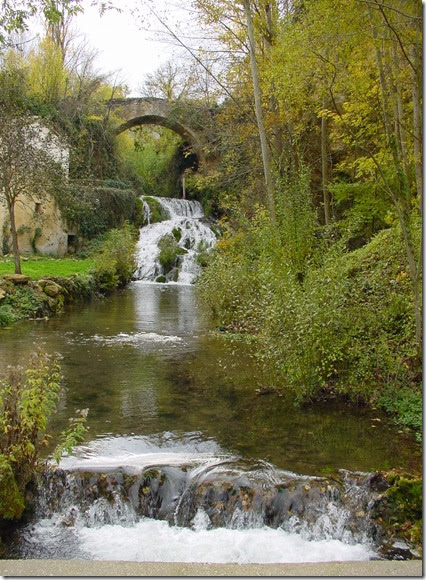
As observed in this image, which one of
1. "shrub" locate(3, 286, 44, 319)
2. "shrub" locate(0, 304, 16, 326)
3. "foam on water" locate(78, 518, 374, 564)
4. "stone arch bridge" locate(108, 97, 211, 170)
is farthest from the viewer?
"stone arch bridge" locate(108, 97, 211, 170)

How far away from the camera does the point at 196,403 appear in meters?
6.25

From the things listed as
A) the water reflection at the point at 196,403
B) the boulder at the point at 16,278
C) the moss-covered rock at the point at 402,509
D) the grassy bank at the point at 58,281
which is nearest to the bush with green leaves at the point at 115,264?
the grassy bank at the point at 58,281

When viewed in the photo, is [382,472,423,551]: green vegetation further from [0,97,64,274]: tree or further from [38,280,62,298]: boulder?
[0,97,64,274]: tree

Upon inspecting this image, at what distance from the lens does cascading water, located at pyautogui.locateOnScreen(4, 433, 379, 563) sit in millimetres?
3646

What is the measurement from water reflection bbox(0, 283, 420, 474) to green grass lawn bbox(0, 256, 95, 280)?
494 cm

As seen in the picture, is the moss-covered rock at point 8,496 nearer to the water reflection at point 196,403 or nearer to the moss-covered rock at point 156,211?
the water reflection at point 196,403

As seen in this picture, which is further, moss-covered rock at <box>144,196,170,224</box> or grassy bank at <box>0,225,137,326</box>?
moss-covered rock at <box>144,196,170,224</box>

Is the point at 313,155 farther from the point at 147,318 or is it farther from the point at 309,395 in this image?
the point at 309,395

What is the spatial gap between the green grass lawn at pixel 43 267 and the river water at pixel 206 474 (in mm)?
8900

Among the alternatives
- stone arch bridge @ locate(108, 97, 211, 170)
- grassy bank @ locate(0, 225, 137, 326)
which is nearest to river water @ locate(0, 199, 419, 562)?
grassy bank @ locate(0, 225, 137, 326)

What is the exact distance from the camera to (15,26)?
628 cm

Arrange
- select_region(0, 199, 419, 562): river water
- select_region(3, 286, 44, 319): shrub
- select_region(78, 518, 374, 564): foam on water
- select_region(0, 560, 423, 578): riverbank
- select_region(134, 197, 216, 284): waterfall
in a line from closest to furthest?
1. select_region(0, 560, 423, 578): riverbank
2. select_region(78, 518, 374, 564): foam on water
3. select_region(0, 199, 419, 562): river water
4. select_region(3, 286, 44, 319): shrub
5. select_region(134, 197, 216, 284): waterfall

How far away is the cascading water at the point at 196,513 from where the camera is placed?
365cm

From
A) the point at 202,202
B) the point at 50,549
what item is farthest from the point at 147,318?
the point at 202,202
